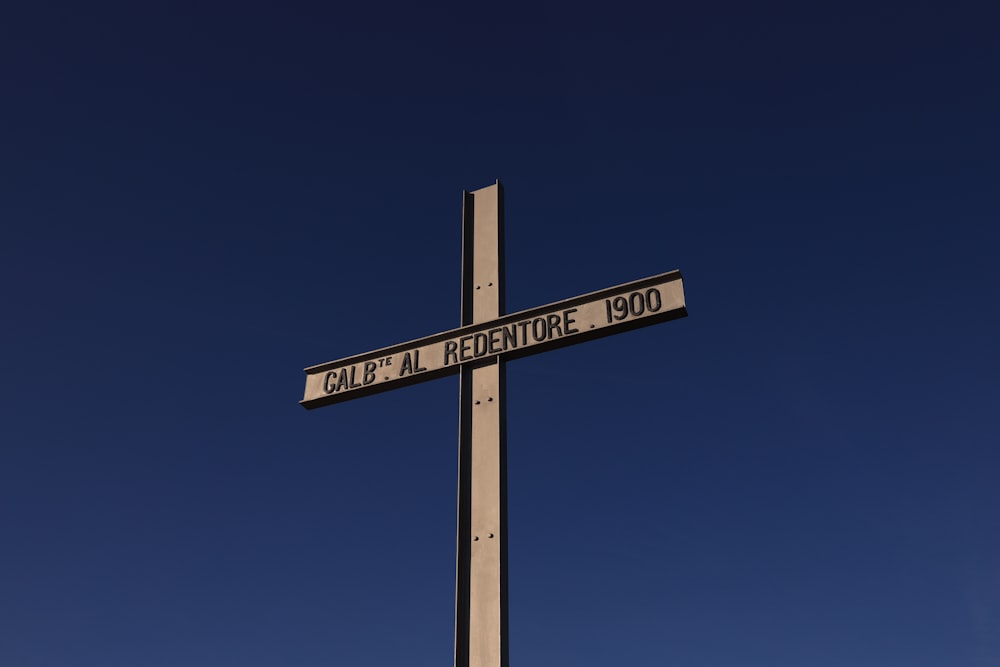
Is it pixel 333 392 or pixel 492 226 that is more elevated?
pixel 492 226

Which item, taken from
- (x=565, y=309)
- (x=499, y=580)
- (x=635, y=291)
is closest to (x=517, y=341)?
(x=565, y=309)

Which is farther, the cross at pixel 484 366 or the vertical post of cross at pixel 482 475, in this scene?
the cross at pixel 484 366

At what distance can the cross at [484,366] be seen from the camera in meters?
6.12

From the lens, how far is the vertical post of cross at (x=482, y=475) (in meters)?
6.00

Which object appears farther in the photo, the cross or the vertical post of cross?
the cross

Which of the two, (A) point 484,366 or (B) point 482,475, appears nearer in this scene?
(B) point 482,475

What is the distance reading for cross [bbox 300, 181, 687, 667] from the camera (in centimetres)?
612

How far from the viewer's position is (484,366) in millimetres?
7125

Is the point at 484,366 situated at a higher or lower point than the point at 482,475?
higher

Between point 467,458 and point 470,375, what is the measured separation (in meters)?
0.71

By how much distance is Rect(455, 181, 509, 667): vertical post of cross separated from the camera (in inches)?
→ 236

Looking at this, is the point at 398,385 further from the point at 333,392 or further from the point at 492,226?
the point at 492,226

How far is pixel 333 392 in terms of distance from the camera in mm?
7609

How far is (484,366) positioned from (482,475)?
91 cm
